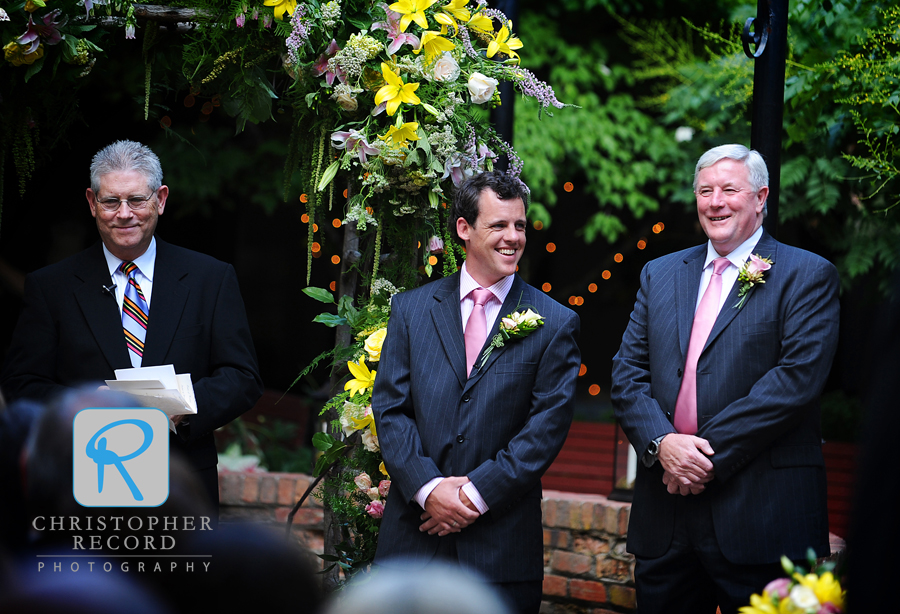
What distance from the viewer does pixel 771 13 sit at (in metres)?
2.98

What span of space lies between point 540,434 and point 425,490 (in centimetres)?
37

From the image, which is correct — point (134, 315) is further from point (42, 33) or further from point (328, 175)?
point (42, 33)

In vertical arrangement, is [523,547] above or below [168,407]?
below

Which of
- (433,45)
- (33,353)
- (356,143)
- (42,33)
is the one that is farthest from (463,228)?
(42,33)

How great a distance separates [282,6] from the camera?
9.04ft

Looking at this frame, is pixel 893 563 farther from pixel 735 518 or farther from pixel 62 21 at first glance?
pixel 62 21

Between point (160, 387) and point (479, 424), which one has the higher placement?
point (160, 387)

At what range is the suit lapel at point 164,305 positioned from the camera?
2766 millimetres

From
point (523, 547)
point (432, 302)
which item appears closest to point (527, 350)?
point (432, 302)

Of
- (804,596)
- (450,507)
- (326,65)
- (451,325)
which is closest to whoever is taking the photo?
(804,596)

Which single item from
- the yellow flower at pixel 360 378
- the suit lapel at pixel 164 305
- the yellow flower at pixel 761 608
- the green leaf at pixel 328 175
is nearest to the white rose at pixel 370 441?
the yellow flower at pixel 360 378

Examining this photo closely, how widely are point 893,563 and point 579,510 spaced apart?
2838mm

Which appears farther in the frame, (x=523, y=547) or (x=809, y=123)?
(x=809, y=123)

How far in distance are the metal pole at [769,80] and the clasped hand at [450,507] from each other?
4.81ft
